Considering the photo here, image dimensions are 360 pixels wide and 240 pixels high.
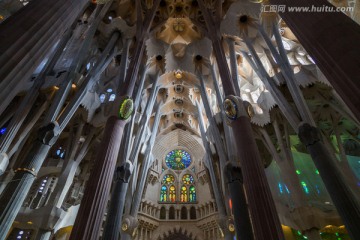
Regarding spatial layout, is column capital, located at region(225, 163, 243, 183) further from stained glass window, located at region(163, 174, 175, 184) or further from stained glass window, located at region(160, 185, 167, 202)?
stained glass window, located at region(163, 174, 175, 184)

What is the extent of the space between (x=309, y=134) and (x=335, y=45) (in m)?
6.79

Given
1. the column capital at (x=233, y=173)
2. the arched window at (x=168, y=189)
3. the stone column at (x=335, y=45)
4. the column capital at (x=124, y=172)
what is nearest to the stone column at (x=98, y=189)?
the column capital at (x=124, y=172)

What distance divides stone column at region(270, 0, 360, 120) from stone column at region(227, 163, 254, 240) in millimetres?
7316

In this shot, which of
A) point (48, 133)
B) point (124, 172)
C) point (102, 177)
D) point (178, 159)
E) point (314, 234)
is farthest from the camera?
point (178, 159)

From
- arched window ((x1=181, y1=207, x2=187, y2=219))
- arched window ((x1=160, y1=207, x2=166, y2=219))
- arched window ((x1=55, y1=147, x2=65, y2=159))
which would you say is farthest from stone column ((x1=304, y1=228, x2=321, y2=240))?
arched window ((x1=55, y1=147, x2=65, y2=159))

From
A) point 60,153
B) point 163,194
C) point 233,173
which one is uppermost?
point 60,153

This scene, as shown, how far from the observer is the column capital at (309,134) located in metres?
10.1

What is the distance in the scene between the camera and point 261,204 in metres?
7.07

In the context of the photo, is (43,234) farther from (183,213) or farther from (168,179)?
(168,179)

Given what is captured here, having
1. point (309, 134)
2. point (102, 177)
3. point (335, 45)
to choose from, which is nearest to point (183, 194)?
point (309, 134)

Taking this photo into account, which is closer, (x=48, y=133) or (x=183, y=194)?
(x=48, y=133)

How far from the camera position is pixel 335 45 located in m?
4.43

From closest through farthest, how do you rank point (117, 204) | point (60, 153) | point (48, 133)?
point (48, 133) → point (117, 204) → point (60, 153)

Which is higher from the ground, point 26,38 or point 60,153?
point 60,153
